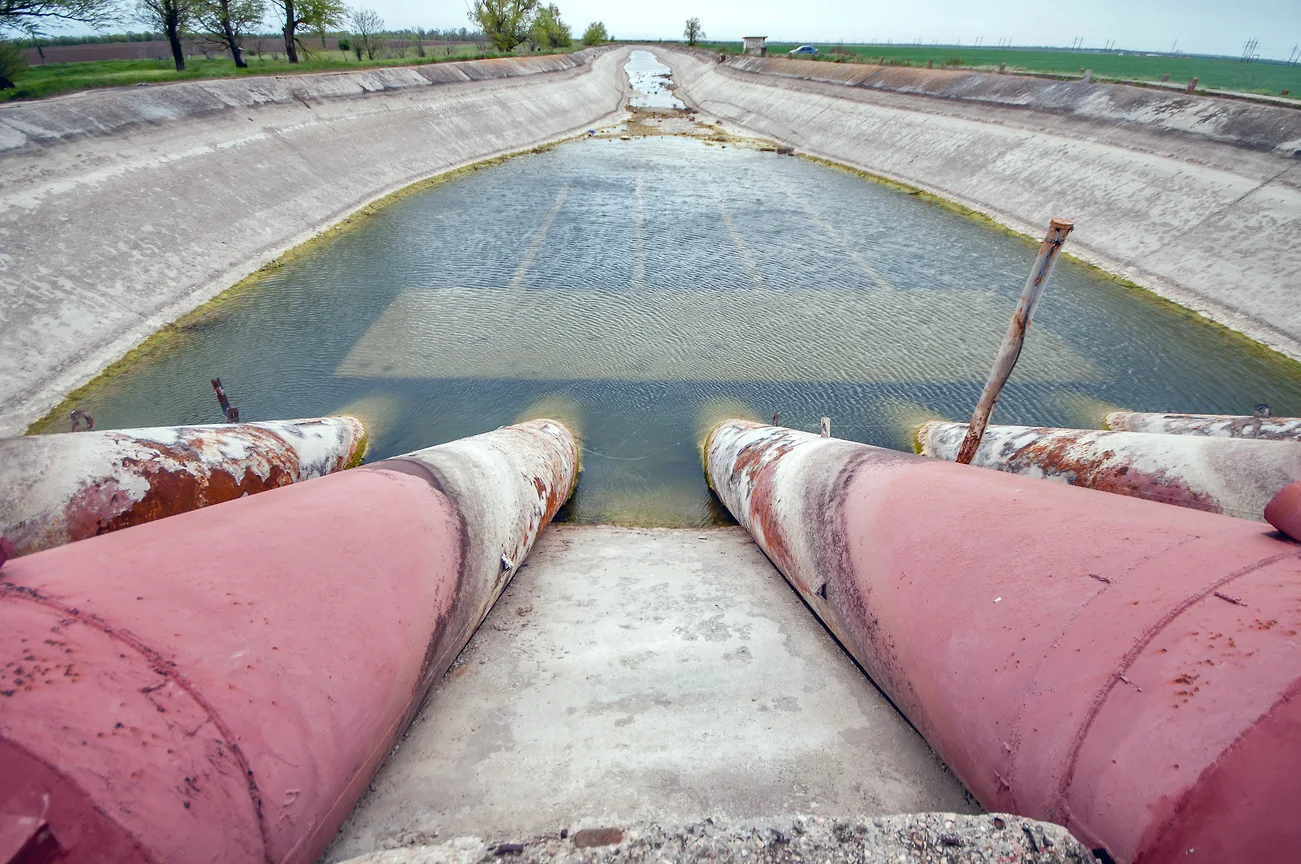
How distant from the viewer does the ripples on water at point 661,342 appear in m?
12.1

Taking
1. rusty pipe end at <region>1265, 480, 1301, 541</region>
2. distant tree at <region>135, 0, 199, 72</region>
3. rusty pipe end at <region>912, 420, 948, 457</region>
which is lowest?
rusty pipe end at <region>912, 420, 948, 457</region>

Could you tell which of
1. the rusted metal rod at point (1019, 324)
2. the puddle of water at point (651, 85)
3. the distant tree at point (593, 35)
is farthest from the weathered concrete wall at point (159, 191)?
the distant tree at point (593, 35)

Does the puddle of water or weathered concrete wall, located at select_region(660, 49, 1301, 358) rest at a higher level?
the puddle of water

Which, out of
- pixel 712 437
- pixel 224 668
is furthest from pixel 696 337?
pixel 224 668

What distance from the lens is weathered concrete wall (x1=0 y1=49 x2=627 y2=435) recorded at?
12.9m

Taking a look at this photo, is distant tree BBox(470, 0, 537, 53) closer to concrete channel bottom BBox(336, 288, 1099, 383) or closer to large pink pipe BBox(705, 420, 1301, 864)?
concrete channel bottom BBox(336, 288, 1099, 383)

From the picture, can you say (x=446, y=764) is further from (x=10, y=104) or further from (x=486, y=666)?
(x=10, y=104)

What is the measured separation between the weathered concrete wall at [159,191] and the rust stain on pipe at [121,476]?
21.1ft

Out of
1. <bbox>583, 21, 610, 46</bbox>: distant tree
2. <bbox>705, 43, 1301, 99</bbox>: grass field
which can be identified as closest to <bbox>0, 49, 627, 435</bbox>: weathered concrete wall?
<bbox>705, 43, 1301, 99</bbox>: grass field

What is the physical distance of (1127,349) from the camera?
584 inches

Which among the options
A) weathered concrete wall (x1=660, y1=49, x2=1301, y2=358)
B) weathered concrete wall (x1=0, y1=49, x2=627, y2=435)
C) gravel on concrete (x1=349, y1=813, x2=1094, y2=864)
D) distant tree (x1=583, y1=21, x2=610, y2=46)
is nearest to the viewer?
gravel on concrete (x1=349, y1=813, x2=1094, y2=864)

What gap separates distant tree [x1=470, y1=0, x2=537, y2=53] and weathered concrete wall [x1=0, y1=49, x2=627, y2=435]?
34.5m

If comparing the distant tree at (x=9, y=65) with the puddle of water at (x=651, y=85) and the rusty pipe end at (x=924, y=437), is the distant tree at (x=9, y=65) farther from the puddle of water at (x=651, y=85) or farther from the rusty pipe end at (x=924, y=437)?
the puddle of water at (x=651, y=85)

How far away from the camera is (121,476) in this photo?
6586 mm
